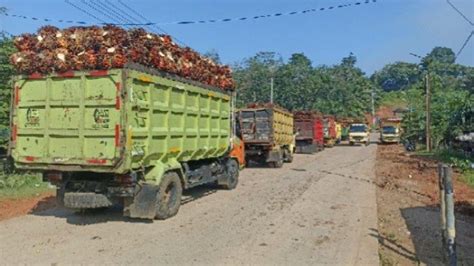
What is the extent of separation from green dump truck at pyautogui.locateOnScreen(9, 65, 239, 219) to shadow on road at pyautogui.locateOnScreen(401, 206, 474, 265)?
4325mm

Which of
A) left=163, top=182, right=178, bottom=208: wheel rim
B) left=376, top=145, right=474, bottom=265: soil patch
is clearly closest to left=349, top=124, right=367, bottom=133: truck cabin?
left=376, top=145, right=474, bottom=265: soil patch

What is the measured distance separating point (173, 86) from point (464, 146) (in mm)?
18523

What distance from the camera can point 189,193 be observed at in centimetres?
1245

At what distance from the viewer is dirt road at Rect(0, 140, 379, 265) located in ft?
21.8

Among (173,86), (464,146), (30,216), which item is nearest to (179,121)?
(173,86)

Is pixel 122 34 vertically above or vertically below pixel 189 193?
above

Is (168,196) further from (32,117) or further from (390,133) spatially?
(390,133)

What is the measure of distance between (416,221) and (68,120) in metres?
6.46

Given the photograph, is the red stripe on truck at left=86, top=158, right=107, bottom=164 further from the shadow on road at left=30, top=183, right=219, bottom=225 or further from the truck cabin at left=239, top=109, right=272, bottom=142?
the truck cabin at left=239, top=109, right=272, bottom=142

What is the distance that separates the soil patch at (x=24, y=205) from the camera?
966cm

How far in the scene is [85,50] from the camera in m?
8.39

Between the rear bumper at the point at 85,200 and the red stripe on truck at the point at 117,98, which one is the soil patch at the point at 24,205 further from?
the red stripe on truck at the point at 117,98

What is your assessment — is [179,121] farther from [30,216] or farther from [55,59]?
[30,216]

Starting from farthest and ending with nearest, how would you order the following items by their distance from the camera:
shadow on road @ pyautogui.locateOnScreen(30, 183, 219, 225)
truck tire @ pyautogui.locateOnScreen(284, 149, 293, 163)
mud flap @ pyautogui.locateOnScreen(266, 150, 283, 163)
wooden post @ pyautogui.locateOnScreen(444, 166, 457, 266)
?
truck tire @ pyautogui.locateOnScreen(284, 149, 293, 163), mud flap @ pyautogui.locateOnScreen(266, 150, 283, 163), shadow on road @ pyautogui.locateOnScreen(30, 183, 219, 225), wooden post @ pyautogui.locateOnScreen(444, 166, 457, 266)
